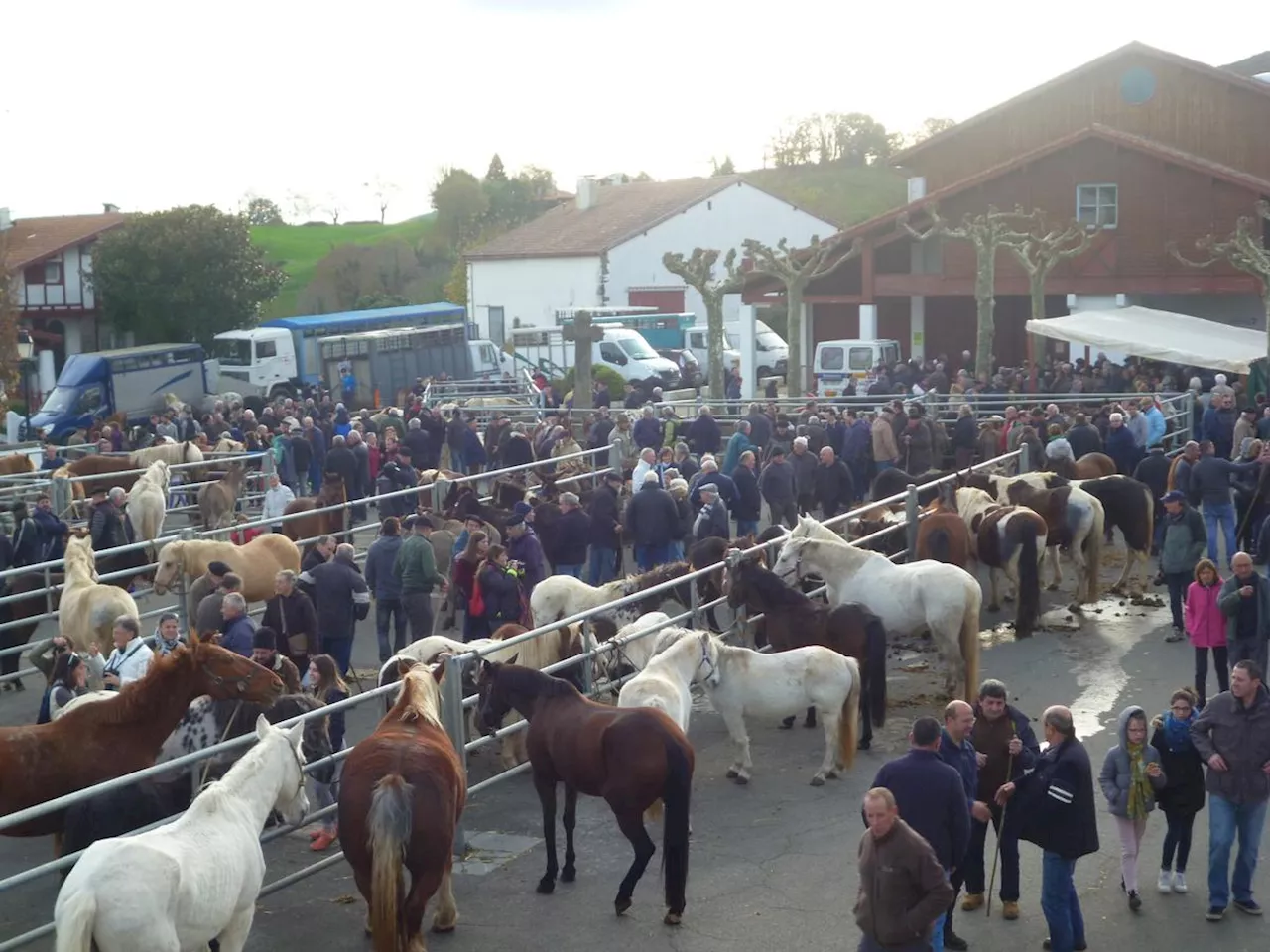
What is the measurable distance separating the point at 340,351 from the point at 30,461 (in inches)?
662

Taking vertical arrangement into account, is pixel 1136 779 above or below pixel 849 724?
above

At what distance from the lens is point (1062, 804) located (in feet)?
23.4

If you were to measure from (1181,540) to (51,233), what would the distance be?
4873 cm

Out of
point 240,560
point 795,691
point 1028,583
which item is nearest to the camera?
point 795,691

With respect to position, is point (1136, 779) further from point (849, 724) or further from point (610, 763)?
point (610, 763)

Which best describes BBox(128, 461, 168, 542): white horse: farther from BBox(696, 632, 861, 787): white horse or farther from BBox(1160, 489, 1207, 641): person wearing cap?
BBox(1160, 489, 1207, 641): person wearing cap

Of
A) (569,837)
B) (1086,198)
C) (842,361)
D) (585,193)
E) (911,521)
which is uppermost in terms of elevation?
(585,193)

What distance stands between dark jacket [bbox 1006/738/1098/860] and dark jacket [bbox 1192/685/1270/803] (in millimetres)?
868

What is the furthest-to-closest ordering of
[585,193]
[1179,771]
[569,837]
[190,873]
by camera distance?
[585,193] < [569,837] < [1179,771] < [190,873]

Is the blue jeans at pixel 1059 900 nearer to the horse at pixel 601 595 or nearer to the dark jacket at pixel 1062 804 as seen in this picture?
the dark jacket at pixel 1062 804

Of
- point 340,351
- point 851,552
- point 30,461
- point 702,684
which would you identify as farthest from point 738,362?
point 702,684

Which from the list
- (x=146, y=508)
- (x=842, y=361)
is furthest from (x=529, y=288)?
(x=146, y=508)

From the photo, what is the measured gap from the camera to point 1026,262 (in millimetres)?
→ 31984

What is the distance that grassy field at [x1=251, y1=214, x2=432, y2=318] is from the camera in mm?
75694
